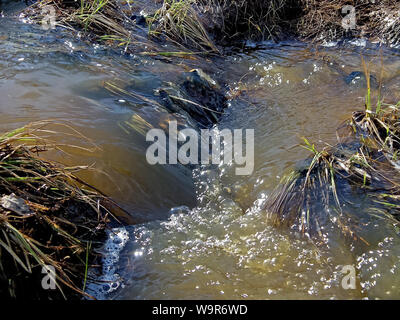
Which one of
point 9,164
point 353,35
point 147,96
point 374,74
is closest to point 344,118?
point 374,74

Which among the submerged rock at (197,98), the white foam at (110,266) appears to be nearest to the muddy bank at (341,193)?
the white foam at (110,266)

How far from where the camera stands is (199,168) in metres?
3.23

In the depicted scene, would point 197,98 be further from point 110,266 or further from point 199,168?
point 110,266

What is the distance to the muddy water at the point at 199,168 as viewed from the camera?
2180mm

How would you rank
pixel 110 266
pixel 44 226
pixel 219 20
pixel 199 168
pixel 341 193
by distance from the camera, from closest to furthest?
1. pixel 44 226
2. pixel 110 266
3. pixel 341 193
4. pixel 199 168
5. pixel 219 20

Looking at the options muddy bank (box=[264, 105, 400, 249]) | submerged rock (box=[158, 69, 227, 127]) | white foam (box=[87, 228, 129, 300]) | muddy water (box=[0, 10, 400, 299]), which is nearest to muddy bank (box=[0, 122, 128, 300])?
white foam (box=[87, 228, 129, 300])

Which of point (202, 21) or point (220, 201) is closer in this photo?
point (220, 201)

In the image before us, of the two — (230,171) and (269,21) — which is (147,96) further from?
(269,21)

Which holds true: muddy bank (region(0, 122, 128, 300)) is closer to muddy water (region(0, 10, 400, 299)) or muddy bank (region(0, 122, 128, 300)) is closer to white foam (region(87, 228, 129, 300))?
white foam (region(87, 228, 129, 300))

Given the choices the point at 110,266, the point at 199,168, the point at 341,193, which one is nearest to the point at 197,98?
the point at 199,168

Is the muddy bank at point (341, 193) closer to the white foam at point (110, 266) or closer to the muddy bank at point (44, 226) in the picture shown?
the white foam at point (110, 266)

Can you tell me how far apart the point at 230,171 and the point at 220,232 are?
0.79 m
